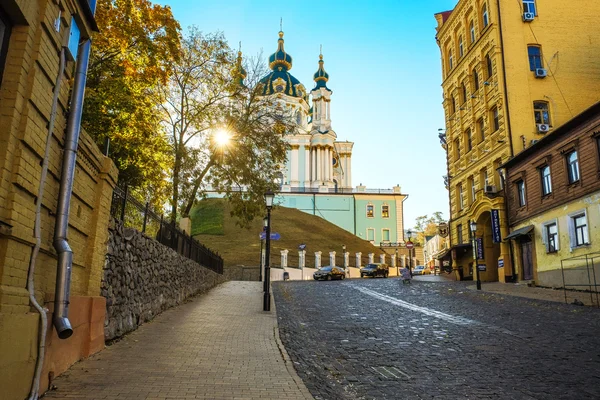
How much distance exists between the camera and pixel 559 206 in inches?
858

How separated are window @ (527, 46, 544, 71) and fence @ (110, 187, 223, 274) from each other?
880 inches

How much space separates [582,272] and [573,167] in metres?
4.58

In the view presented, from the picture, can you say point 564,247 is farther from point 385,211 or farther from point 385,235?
point 385,211

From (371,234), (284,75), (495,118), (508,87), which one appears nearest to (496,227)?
(495,118)

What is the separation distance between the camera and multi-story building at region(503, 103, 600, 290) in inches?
759

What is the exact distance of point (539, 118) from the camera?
28.0 meters

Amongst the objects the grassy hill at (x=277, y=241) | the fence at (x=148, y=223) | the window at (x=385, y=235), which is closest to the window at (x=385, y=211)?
the window at (x=385, y=235)

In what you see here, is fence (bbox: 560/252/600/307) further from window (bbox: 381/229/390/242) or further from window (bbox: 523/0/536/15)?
window (bbox: 381/229/390/242)

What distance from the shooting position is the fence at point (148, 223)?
942 centimetres

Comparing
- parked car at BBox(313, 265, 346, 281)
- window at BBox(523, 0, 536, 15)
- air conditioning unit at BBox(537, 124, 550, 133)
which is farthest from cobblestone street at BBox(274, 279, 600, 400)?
parked car at BBox(313, 265, 346, 281)

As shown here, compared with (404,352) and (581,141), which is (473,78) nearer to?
(581,141)

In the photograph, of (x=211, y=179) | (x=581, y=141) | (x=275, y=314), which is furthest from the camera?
(x=211, y=179)

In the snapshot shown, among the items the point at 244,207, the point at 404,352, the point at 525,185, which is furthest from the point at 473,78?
the point at 404,352

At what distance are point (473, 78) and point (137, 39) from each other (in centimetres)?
2380
